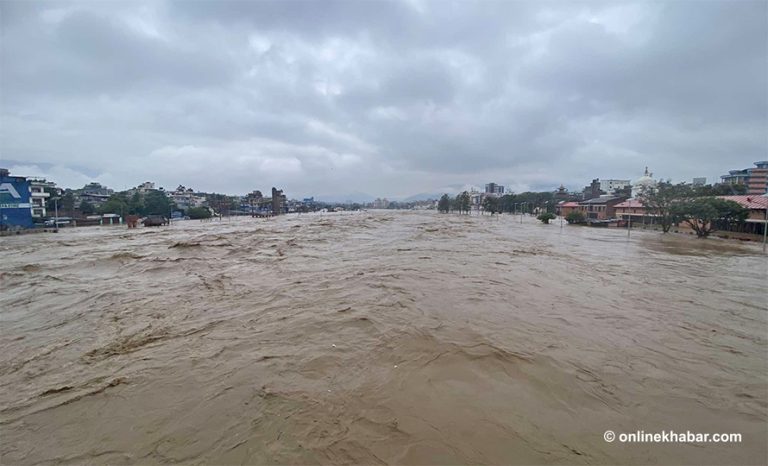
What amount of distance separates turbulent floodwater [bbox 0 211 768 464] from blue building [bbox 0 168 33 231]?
113 feet

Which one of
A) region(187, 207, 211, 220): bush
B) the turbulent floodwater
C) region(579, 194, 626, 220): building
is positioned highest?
region(579, 194, 626, 220): building

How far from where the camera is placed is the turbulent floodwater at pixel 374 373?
8.24 feet

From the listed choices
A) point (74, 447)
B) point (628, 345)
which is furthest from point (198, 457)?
point (628, 345)

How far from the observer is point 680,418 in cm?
290

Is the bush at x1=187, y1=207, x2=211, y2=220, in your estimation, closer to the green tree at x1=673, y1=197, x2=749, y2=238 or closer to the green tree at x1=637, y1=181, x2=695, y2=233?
the green tree at x1=637, y1=181, x2=695, y2=233

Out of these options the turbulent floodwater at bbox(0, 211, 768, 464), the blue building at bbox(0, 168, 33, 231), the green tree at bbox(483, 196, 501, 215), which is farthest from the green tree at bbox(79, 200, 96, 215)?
the green tree at bbox(483, 196, 501, 215)

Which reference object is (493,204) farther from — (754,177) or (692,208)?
(692,208)

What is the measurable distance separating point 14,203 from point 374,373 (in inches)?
1750

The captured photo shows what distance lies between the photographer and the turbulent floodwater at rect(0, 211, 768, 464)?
2.51 metres

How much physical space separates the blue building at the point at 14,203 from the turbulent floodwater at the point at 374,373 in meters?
34.4

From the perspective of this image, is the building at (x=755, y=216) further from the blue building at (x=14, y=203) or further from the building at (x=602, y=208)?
the blue building at (x=14, y=203)

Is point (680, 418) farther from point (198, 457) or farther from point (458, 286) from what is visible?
point (458, 286)

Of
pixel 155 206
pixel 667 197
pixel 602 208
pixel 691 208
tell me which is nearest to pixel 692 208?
pixel 691 208

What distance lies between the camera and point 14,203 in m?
29.9
